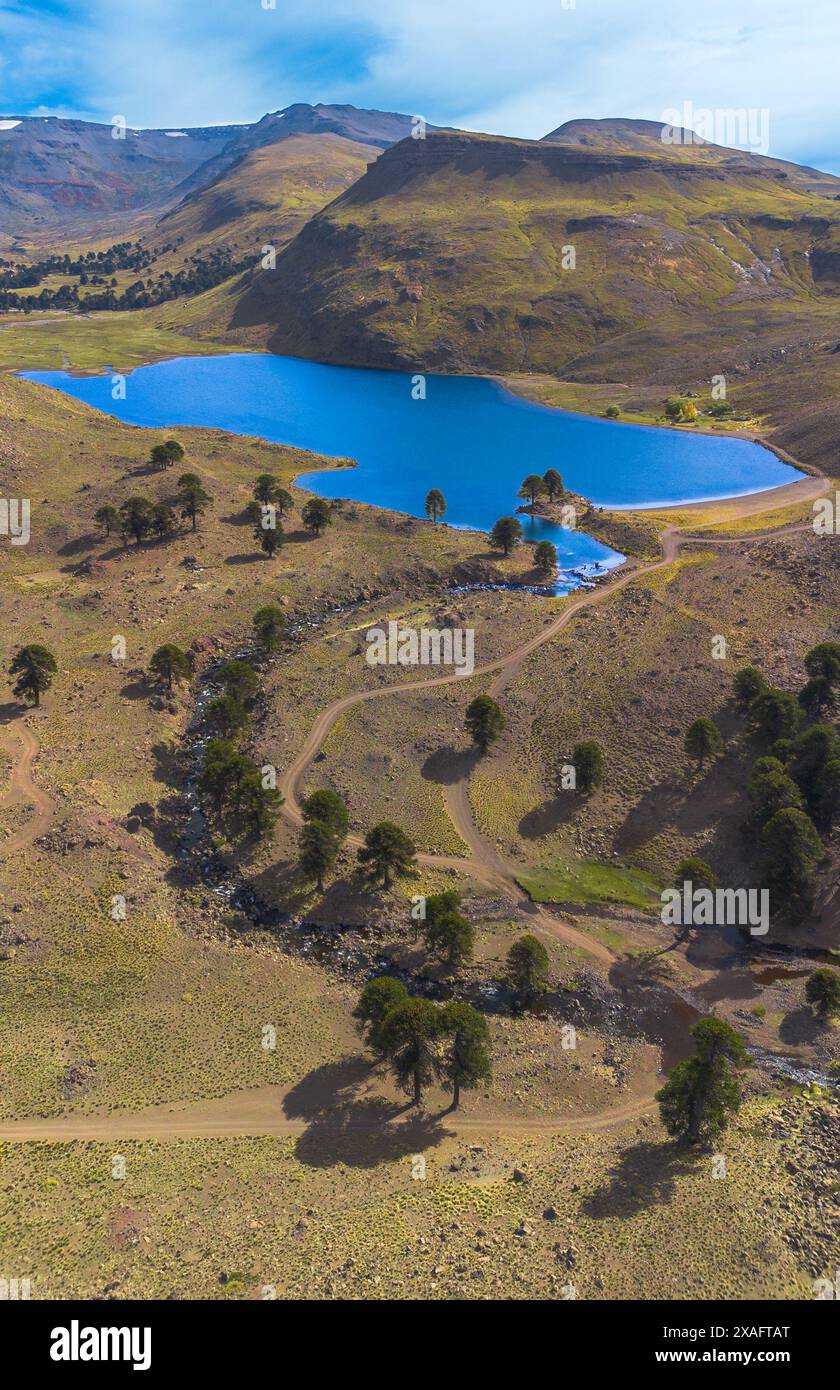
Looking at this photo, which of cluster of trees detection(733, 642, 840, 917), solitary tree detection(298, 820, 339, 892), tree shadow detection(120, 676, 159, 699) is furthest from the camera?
tree shadow detection(120, 676, 159, 699)

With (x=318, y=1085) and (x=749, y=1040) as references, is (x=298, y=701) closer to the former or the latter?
(x=318, y=1085)

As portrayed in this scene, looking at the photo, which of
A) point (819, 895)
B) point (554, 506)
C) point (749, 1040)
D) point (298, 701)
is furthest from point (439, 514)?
point (749, 1040)

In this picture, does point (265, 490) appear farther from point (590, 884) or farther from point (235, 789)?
point (590, 884)

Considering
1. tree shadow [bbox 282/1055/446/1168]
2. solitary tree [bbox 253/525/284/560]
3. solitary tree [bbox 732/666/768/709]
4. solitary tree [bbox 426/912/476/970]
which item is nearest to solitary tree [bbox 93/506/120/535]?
solitary tree [bbox 253/525/284/560]

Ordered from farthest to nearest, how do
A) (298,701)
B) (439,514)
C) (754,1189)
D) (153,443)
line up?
(153,443) < (439,514) < (298,701) < (754,1189)

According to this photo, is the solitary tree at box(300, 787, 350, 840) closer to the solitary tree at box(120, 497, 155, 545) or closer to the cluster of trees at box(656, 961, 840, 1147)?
the cluster of trees at box(656, 961, 840, 1147)

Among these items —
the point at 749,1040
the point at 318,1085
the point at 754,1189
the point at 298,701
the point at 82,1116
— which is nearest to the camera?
the point at 754,1189

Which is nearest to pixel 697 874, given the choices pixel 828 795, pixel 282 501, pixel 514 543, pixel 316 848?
pixel 828 795
